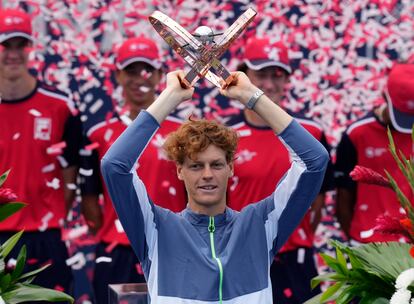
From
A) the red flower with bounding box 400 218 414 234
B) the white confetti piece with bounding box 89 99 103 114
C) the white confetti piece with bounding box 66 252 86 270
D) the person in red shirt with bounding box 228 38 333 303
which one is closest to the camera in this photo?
the red flower with bounding box 400 218 414 234

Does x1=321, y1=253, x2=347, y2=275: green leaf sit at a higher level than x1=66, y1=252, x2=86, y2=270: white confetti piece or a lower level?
higher

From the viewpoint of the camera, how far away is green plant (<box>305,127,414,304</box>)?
15.5 feet

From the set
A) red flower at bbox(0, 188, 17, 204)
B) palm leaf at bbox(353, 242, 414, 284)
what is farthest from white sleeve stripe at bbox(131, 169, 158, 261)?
palm leaf at bbox(353, 242, 414, 284)

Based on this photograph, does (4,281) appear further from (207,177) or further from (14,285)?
(207,177)

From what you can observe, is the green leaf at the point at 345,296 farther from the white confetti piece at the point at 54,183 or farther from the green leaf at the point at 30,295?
the white confetti piece at the point at 54,183

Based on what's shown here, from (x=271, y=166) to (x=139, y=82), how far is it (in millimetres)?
976

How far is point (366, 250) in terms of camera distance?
4.95 meters

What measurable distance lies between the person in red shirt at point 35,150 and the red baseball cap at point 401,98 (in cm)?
183

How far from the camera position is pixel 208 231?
200 inches

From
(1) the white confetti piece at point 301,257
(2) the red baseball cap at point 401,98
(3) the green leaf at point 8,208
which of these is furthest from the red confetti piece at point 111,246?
(3) the green leaf at point 8,208

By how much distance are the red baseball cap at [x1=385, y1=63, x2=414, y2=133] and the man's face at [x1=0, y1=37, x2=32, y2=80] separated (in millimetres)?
2088

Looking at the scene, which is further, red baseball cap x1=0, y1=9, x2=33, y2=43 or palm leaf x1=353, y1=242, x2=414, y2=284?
red baseball cap x1=0, y1=9, x2=33, y2=43

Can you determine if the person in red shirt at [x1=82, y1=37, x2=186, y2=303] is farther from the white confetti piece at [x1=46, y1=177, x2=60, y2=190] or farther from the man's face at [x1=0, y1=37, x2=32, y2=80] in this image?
the man's face at [x1=0, y1=37, x2=32, y2=80]

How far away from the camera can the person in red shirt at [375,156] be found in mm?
7363
